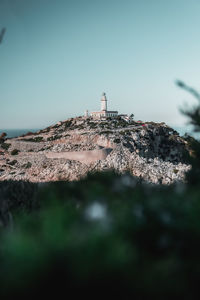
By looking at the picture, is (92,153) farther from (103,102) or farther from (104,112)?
(103,102)

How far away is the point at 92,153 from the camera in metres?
36.0

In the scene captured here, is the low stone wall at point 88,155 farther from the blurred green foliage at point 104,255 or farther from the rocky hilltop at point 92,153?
the blurred green foliage at point 104,255

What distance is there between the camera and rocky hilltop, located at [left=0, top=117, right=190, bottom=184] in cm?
2943

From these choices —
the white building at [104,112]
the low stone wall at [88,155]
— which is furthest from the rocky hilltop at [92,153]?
the white building at [104,112]

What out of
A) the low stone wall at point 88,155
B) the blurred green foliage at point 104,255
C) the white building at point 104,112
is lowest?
the low stone wall at point 88,155

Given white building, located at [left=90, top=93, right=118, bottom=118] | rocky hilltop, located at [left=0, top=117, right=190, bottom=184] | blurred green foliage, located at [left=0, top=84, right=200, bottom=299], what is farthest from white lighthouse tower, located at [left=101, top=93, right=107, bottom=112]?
blurred green foliage, located at [left=0, top=84, right=200, bottom=299]

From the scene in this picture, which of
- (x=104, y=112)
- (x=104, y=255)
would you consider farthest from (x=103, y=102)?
(x=104, y=255)

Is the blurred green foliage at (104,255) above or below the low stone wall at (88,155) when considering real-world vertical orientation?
above

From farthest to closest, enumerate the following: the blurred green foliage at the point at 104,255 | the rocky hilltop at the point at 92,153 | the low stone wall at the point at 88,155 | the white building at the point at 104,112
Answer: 1. the white building at the point at 104,112
2. the low stone wall at the point at 88,155
3. the rocky hilltop at the point at 92,153
4. the blurred green foliage at the point at 104,255

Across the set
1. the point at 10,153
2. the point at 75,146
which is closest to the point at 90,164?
the point at 75,146

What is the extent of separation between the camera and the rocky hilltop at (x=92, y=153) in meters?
29.4

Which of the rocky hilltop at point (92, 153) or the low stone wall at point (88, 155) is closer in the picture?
the rocky hilltop at point (92, 153)

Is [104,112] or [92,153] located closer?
[92,153]

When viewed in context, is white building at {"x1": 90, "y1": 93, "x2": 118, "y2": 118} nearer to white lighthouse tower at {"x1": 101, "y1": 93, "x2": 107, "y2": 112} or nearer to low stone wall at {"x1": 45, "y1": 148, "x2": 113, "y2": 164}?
white lighthouse tower at {"x1": 101, "y1": 93, "x2": 107, "y2": 112}
